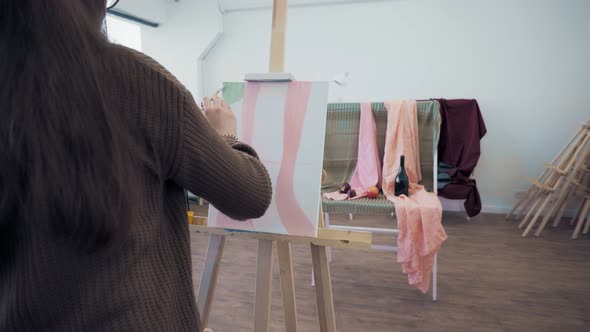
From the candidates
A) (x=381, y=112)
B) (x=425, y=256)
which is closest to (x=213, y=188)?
(x=425, y=256)

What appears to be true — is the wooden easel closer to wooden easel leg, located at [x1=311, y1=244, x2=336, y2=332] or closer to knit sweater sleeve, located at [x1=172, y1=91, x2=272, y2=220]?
wooden easel leg, located at [x1=311, y1=244, x2=336, y2=332]

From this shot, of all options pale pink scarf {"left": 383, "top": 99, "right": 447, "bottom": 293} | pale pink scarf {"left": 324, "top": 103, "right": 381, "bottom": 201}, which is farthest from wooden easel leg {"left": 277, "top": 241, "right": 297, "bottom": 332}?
pale pink scarf {"left": 324, "top": 103, "right": 381, "bottom": 201}

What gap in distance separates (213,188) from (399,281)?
72.0 inches

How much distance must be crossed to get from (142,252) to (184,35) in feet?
12.1

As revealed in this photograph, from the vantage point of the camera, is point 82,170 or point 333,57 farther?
point 333,57

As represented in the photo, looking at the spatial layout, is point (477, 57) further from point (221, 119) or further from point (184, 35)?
point (221, 119)

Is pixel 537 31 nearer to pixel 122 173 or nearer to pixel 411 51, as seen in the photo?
pixel 411 51

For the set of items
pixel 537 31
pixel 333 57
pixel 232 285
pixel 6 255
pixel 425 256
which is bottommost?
pixel 232 285

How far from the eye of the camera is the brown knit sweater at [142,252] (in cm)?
45

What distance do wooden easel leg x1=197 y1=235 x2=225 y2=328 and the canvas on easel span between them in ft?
0.21

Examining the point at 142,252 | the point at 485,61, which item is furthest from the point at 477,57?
the point at 142,252

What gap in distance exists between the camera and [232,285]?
2035 millimetres

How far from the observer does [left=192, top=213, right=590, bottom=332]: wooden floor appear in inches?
65.6

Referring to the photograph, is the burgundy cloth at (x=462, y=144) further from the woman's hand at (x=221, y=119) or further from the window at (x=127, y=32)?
the window at (x=127, y=32)
